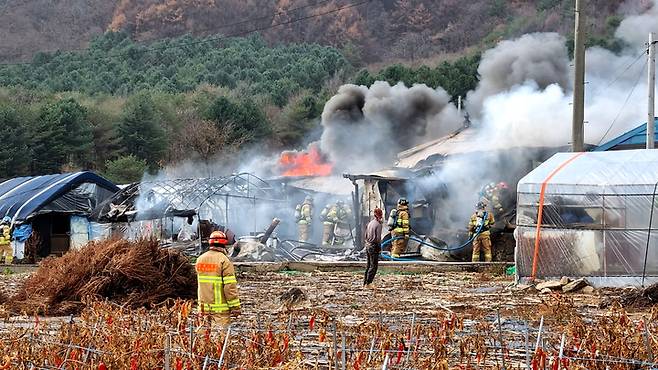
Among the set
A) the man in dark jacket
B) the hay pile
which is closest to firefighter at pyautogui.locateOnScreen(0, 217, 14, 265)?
the hay pile

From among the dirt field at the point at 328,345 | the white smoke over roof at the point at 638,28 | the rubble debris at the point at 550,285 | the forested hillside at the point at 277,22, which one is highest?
the forested hillside at the point at 277,22

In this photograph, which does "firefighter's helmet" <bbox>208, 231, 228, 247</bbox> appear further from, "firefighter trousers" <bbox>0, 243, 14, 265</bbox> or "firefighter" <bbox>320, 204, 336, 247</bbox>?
"firefighter trousers" <bbox>0, 243, 14, 265</bbox>

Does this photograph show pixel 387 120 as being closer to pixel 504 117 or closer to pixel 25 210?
pixel 504 117

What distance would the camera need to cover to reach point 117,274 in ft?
49.9

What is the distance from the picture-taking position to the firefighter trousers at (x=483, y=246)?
2333cm

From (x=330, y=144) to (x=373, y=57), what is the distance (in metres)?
62.5

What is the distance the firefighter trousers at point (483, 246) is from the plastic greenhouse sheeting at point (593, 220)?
4491 millimetres

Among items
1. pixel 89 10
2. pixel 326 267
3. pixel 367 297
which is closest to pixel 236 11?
pixel 89 10

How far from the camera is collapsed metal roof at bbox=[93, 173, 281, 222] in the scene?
29.2 metres

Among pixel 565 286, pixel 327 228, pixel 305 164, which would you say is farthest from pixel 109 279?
pixel 305 164

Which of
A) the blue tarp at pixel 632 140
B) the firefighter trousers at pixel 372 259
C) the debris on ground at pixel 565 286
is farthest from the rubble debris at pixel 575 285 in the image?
the blue tarp at pixel 632 140

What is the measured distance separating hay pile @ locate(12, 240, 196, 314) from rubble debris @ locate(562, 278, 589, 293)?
649 cm

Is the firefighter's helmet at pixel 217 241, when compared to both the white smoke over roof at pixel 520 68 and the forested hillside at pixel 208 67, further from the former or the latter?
the white smoke over roof at pixel 520 68

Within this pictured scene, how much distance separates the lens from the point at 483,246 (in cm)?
2348
